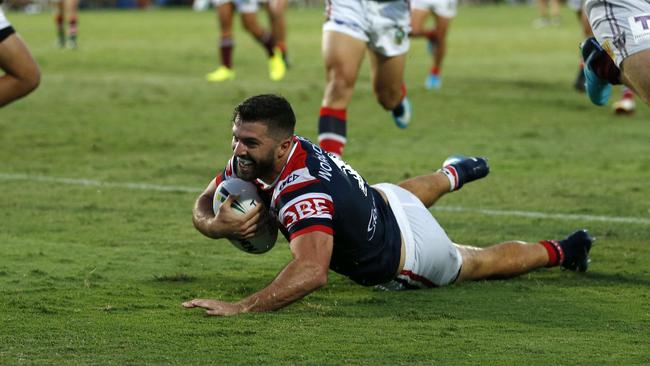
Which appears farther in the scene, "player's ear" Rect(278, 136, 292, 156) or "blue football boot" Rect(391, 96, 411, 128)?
"blue football boot" Rect(391, 96, 411, 128)

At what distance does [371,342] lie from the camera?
18.3ft

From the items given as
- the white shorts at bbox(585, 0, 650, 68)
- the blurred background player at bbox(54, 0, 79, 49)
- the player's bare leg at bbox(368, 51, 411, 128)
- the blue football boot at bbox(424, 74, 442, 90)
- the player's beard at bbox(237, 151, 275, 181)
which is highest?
the white shorts at bbox(585, 0, 650, 68)

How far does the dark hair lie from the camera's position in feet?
20.2

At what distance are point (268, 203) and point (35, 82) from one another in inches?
117

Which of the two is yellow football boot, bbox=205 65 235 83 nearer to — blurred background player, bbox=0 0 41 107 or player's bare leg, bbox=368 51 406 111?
player's bare leg, bbox=368 51 406 111

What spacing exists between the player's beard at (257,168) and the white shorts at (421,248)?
2.67 feet

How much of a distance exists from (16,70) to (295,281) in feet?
11.8

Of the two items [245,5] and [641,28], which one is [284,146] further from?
[245,5]

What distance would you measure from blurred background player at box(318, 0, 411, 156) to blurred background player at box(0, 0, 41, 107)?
2.18 m

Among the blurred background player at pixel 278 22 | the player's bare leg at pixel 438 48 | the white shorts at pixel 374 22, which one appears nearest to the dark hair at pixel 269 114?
the white shorts at pixel 374 22

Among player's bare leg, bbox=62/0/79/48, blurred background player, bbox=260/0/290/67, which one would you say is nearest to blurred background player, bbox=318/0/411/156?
blurred background player, bbox=260/0/290/67

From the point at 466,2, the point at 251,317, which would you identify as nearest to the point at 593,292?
the point at 251,317

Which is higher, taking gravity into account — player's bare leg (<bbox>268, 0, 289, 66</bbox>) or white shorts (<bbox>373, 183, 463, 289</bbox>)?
white shorts (<bbox>373, 183, 463, 289</bbox>)

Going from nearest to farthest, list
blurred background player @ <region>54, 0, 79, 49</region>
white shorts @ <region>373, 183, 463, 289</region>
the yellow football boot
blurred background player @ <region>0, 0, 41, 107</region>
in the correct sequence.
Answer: white shorts @ <region>373, 183, 463, 289</region> → blurred background player @ <region>0, 0, 41, 107</region> → the yellow football boot → blurred background player @ <region>54, 0, 79, 49</region>
